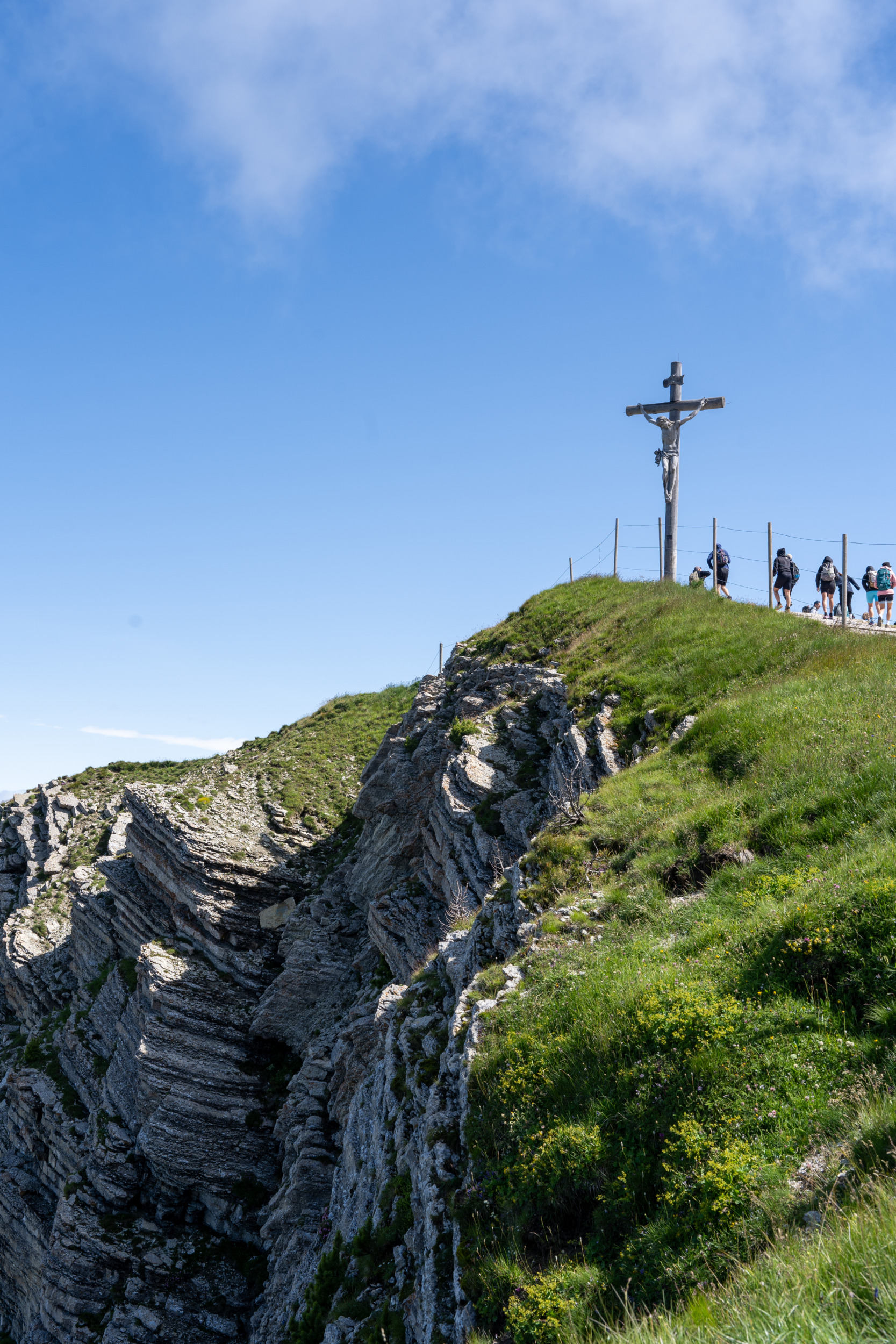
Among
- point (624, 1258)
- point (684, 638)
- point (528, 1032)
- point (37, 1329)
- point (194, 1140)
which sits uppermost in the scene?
point (684, 638)

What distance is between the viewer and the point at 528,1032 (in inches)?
395

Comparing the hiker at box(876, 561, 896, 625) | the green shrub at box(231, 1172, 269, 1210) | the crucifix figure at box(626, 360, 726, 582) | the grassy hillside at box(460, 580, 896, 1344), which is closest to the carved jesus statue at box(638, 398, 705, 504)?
the crucifix figure at box(626, 360, 726, 582)

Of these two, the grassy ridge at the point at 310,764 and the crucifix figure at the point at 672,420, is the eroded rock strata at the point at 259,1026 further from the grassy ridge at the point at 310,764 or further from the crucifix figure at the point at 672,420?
the crucifix figure at the point at 672,420

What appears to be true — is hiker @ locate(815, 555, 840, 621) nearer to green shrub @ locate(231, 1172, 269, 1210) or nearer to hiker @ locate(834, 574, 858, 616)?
hiker @ locate(834, 574, 858, 616)

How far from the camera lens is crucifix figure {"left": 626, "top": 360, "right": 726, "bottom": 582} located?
28.7 m

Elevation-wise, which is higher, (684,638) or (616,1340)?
(684,638)

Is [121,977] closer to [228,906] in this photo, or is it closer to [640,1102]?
[228,906]

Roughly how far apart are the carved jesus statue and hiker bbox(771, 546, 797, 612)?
174 inches

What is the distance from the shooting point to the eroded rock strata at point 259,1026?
16.6 metres

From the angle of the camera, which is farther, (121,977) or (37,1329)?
(121,977)

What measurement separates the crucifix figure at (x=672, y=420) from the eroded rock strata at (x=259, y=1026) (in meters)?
8.71

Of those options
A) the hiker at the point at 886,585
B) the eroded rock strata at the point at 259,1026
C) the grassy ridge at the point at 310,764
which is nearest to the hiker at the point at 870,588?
the hiker at the point at 886,585

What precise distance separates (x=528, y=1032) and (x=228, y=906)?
72.5ft

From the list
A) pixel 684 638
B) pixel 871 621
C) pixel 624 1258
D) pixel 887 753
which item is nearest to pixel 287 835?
pixel 684 638
